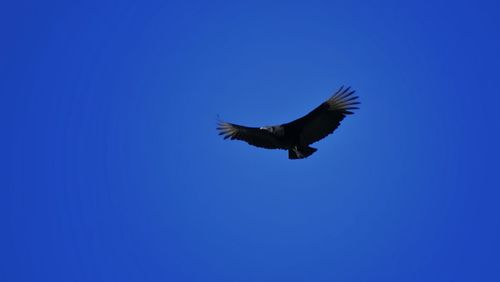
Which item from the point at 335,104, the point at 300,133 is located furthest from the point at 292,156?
the point at 335,104

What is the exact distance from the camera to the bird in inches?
746

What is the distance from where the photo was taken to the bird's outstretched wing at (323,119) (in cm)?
1892

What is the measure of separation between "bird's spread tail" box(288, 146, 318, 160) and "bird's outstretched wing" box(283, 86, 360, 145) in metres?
0.22

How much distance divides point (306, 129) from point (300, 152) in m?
0.71

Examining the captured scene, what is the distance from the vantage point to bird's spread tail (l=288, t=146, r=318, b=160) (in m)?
19.3

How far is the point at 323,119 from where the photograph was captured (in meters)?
19.2

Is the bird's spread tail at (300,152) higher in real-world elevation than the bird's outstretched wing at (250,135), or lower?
lower

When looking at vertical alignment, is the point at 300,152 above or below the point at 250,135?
below

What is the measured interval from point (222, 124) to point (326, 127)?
10.9 ft

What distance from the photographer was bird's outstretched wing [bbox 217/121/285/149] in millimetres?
19828

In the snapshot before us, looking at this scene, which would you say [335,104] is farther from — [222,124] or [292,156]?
[222,124]

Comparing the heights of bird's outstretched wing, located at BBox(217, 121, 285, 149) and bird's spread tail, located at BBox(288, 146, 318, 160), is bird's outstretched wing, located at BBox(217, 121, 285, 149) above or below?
above

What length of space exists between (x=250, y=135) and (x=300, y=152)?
5.74 feet

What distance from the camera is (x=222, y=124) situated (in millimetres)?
20344
